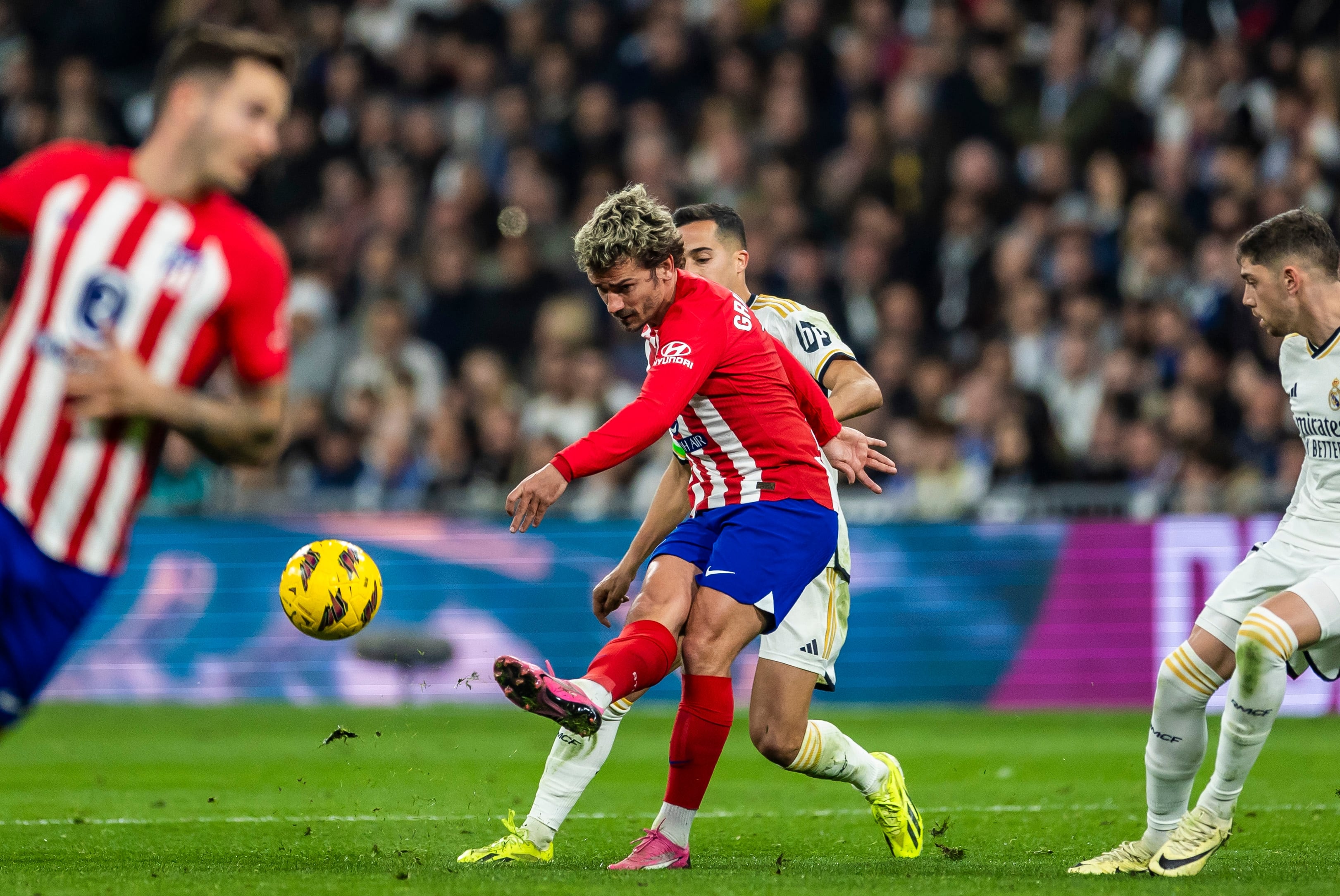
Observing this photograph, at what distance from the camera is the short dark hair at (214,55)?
4.13 meters

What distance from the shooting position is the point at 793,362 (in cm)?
637

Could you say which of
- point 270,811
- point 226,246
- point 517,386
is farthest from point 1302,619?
point 517,386

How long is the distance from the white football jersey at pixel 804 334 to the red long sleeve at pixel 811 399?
21.7 inches

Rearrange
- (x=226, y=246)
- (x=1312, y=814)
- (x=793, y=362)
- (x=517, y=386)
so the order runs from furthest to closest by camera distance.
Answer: (x=517, y=386)
(x=1312, y=814)
(x=793, y=362)
(x=226, y=246)

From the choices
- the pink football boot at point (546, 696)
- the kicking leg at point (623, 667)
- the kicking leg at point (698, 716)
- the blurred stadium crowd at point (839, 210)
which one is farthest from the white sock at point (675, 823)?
the blurred stadium crowd at point (839, 210)

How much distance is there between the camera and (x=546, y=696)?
5.03 m

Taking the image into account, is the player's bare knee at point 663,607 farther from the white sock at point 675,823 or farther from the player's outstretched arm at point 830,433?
the player's outstretched arm at point 830,433

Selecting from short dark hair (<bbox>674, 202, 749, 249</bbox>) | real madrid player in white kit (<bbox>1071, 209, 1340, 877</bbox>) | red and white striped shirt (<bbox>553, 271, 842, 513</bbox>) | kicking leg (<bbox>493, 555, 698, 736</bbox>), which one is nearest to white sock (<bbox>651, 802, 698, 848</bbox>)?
kicking leg (<bbox>493, 555, 698, 736</bbox>)

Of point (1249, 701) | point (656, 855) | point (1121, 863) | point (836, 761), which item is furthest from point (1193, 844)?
point (656, 855)

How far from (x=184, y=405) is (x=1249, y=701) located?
3.69m

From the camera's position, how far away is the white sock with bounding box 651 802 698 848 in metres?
6.10

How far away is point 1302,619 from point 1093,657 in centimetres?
693

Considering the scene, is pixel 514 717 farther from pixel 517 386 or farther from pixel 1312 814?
pixel 1312 814

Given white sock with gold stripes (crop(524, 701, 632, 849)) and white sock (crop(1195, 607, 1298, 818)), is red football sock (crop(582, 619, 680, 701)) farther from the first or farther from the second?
white sock (crop(1195, 607, 1298, 818))
